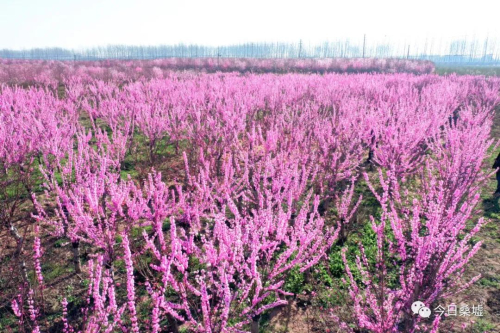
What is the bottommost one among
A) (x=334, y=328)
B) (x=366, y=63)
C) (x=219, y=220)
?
(x=334, y=328)

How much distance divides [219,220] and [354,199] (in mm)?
5886

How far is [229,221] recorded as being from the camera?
3646 mm

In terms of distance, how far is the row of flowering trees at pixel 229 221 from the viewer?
2.82 meters

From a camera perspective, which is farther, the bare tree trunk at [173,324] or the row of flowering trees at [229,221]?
the bare tree trunk at [173,324]

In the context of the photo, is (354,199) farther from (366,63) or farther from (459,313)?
(366,63)

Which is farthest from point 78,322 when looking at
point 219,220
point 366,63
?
point 366,63

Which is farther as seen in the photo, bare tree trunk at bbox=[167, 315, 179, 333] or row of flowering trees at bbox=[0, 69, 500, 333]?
bare tree trunk at bbox=[167, 315, 179, 333]

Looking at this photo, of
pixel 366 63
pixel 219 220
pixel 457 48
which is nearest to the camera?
pixel 219 220

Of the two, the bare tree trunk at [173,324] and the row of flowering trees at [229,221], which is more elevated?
the row of flowering trees at [229,221]

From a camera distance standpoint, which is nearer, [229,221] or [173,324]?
[229,221]

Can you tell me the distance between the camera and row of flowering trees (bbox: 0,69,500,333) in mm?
2818

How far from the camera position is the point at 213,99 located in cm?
1391

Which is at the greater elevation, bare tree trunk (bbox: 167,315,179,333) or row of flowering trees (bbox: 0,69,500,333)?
row of flowering trees (bbox: 0,69,500,333)

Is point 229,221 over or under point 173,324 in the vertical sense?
over
